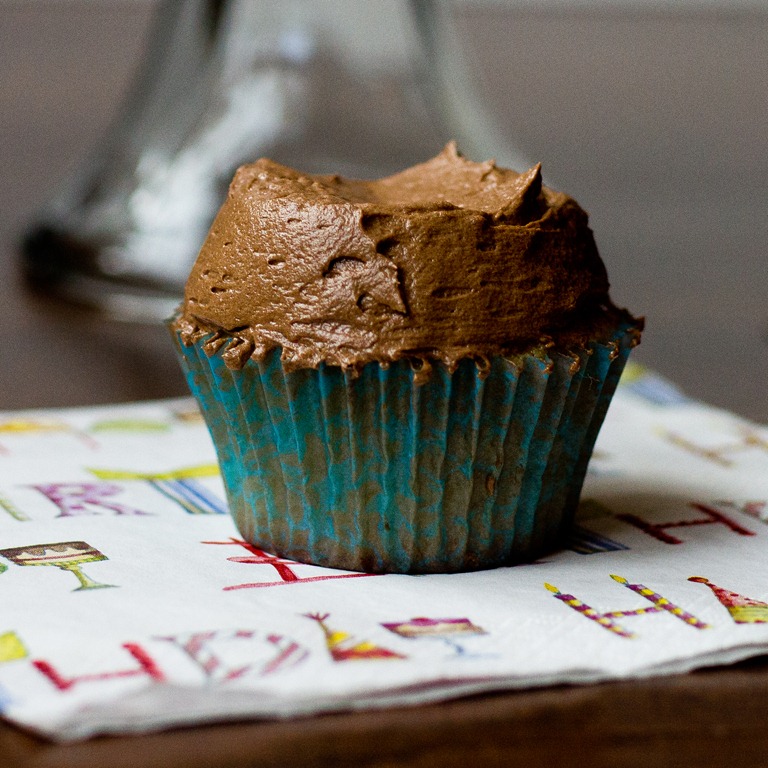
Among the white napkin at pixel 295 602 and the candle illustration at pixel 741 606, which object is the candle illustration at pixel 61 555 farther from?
the candle illustration at pixel 741 606

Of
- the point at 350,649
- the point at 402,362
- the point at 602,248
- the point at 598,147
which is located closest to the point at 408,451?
the point at 402,362

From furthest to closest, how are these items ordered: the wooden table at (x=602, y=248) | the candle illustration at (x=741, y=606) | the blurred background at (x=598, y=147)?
the blurred background at (x=598, y=147), the candle illustration at (x=741, y=606), the wooden table at (x=602, y=248)

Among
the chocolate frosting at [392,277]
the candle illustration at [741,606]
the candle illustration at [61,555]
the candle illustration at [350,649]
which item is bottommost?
the candle illustration at [350,649]

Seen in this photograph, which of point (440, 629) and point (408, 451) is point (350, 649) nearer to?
point (440, 629)

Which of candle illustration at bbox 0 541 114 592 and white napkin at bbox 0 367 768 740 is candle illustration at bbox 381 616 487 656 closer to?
white napkin at bbox 0 367 768 740

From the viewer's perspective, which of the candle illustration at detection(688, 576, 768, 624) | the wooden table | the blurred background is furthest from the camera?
the blurred background

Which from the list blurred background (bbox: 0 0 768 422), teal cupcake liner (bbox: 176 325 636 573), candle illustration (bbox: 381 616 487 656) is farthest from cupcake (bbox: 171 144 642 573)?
blurred background (bbox: 0 0 768 422)

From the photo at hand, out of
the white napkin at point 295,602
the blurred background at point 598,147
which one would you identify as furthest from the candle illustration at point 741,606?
the blurred background at point 598,147
